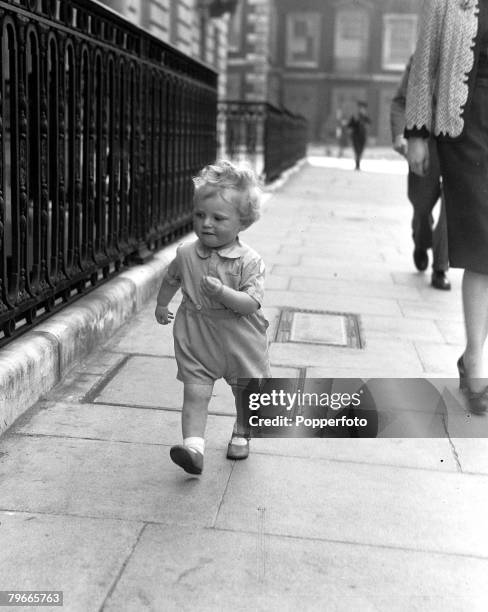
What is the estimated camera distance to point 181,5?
71.7ft

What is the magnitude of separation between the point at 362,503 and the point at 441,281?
158 inches

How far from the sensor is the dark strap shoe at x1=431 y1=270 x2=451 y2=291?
6520 millimetres

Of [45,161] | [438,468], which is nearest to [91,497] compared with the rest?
[438,468]

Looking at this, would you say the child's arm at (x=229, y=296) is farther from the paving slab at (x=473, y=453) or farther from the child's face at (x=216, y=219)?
the paving slab at (x=473, y=453)

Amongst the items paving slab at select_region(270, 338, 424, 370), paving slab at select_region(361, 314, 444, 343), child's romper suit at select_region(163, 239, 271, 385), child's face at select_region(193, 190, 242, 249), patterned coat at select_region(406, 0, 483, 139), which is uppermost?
patterned coat at select_region(406, 0, 483, 139)

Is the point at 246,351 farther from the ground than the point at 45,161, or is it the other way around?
the point at 45,161

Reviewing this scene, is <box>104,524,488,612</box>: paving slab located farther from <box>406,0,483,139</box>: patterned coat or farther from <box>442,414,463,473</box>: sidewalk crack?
<box>406,0,483,139</box>: patterned coat

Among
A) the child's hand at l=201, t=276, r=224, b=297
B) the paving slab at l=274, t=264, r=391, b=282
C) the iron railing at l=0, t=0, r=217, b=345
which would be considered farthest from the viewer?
the paving slab at l=274, t=264, r=391, b=282

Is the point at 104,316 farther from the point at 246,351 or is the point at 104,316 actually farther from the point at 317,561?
the point at 317,561

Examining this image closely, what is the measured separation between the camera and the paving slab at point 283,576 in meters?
2.15

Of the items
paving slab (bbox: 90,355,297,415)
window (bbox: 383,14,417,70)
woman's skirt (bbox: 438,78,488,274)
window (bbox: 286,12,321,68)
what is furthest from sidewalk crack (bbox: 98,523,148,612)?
window (bbox: 286,12,321,68)

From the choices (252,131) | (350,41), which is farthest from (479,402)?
(350,41)

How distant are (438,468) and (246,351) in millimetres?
813

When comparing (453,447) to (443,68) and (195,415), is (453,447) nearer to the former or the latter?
(195,415)
